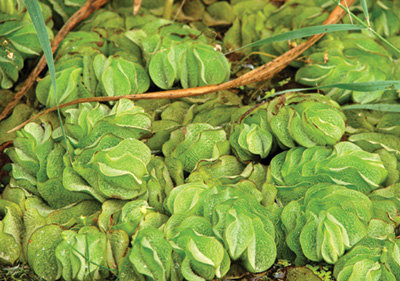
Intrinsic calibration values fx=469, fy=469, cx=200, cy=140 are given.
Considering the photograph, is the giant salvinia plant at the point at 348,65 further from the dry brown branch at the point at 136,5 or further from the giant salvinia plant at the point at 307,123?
the dry brown branch at the point at 136,5

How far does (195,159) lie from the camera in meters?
1.52

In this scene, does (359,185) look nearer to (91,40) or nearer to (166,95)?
(166,95)

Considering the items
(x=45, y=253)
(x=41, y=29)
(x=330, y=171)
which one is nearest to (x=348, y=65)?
(x=330, y=171)

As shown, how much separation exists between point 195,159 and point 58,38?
2.65ft

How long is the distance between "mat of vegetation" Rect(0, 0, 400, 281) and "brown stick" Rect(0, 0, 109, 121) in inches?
1.7

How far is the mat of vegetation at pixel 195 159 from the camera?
1249 millimetres

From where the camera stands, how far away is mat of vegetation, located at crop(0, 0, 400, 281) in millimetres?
1249

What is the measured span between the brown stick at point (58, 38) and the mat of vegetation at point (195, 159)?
0.04m

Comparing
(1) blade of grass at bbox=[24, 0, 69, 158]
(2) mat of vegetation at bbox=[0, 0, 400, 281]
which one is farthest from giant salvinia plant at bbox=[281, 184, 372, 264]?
(1) blade of grass at bbox=[24, 0, 69, 158]

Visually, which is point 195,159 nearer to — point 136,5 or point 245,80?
point 245,80

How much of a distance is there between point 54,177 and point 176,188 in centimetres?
39

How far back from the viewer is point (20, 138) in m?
1.49

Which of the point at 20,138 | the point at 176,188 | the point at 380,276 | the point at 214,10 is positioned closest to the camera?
the point at 380,276

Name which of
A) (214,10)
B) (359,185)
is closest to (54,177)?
(359,185)
